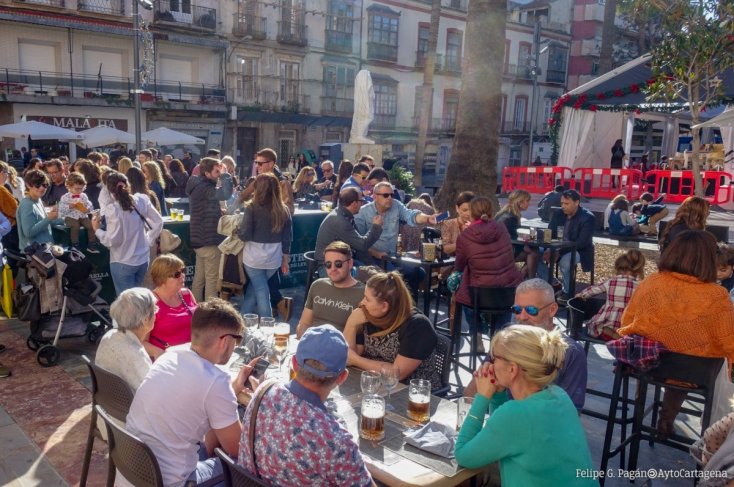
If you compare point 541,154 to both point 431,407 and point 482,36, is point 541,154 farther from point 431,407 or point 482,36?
point 431,407

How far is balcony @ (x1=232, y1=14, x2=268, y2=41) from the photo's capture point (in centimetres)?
2831

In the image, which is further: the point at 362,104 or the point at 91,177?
the point at 362,104

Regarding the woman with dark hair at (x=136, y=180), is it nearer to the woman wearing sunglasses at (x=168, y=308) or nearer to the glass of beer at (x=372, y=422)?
the woman wearing sunglasses at (x=168, y=308)

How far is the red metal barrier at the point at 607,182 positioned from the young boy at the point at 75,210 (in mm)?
15298

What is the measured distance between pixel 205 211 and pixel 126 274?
119 centimetres

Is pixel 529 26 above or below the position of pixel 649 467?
above

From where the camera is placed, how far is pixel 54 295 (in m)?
5.67

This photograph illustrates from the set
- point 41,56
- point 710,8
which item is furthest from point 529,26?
point 710,8

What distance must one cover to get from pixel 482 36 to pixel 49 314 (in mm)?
7369

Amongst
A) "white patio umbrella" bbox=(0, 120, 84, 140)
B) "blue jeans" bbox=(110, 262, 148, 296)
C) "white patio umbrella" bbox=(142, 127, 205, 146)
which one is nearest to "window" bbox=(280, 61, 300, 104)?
"white patio umbrella" bbox=(142, 127, 205, 146)

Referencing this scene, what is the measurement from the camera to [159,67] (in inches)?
1046

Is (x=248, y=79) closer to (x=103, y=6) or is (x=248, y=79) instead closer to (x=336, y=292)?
(x=103, y=6)

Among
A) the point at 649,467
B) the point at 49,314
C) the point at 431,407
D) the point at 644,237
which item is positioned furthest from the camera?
the point at 644,237

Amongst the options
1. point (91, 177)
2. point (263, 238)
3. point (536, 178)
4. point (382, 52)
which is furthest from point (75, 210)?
point (382, 52)
